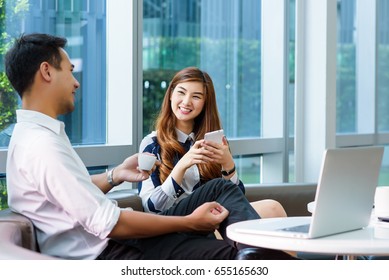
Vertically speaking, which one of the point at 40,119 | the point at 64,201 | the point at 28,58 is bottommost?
the point at 64,201

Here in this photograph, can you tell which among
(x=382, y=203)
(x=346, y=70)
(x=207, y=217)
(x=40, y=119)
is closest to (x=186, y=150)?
(x=207, y=217)

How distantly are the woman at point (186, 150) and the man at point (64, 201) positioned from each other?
644 millimetres

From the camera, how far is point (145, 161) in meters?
3.15

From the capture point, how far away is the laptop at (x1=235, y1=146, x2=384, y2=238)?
202 centimetres

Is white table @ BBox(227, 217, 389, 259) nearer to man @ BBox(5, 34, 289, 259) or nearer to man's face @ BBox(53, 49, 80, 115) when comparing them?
man @ BBox(5, 34, 289, 259)

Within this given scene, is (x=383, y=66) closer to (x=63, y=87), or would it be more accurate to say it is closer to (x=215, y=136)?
(x=215, y=136)

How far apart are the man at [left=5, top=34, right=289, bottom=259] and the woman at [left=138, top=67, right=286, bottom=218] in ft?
2.11

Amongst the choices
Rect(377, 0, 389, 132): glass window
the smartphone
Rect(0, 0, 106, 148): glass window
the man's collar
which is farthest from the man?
Rect(377, 0, 389, 132): glass window

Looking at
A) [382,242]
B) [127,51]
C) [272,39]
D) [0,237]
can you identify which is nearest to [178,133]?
[127,51]

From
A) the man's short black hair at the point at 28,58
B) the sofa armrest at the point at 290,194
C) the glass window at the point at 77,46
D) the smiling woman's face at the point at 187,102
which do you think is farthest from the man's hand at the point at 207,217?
the sofa armrest at the point at 290,194

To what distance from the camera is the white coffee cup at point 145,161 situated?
3150 mm

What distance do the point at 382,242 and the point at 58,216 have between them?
1.11 m

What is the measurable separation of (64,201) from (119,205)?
1092 mm

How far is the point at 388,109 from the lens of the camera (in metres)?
7.38
